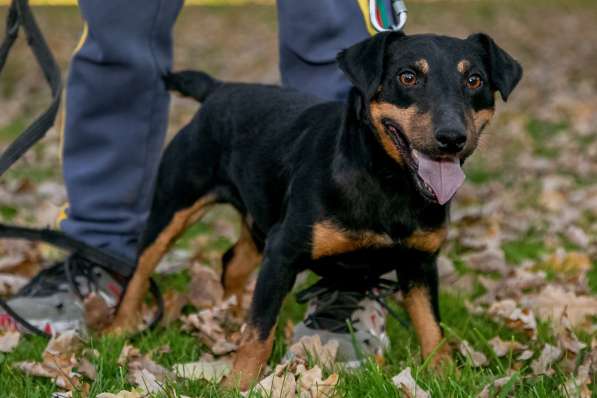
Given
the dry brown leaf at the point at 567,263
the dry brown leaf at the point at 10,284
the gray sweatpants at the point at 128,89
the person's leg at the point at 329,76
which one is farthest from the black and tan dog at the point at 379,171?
the dry brown leaf at the point at 567,263

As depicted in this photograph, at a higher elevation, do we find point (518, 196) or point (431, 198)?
point (431, 198)

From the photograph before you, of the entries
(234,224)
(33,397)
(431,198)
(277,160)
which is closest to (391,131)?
(431,198)

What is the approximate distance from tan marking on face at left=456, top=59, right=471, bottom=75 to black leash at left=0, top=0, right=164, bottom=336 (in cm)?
174

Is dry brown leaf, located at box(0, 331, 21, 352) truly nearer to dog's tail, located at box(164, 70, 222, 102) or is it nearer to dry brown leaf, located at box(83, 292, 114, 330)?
dry brown leaf, located at box(83, 292, 114, 330)

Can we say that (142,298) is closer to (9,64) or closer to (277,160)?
(277,160)

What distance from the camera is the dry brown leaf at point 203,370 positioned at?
319 cm

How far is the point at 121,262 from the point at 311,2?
1518 mm

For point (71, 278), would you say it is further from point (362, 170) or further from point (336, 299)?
point (362, 170)

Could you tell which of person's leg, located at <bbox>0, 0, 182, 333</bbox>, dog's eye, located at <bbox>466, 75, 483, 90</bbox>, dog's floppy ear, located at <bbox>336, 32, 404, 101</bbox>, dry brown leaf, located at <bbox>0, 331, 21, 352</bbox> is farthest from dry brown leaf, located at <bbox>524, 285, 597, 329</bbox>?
dry brown leaf, located at <bbox>0, 331, 21, 352</bbox>

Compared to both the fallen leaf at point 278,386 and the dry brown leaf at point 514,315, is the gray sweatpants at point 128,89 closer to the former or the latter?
the dry brown leaf at point 514,315

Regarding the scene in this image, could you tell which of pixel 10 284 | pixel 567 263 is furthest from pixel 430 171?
pixel 10 284

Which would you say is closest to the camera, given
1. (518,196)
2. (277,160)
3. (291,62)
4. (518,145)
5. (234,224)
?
(277,160)

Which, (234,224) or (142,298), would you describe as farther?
(234,224)

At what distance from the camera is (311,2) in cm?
387
